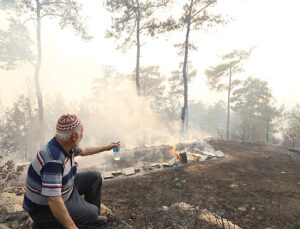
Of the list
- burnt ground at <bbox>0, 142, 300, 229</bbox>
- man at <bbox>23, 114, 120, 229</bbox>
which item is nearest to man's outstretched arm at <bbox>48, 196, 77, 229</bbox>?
man at <bbox>23, 114, 120, 229</bbox>

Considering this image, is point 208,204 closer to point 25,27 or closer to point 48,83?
point 25,27

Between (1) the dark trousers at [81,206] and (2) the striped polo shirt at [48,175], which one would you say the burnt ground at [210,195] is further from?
(2) the striped polo shirt at [48,175]

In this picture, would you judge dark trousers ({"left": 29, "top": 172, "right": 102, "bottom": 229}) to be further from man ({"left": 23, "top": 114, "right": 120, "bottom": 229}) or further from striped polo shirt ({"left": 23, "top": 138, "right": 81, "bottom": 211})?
striped polo shirt ({"left": 23, "top": 138, "right": 81, "bottom": 211})

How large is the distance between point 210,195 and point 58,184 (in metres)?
5.38

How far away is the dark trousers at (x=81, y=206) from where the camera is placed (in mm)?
3748

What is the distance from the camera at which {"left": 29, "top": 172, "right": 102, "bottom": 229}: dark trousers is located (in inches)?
148

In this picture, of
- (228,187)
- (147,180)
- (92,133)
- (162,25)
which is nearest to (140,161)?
(147,180)

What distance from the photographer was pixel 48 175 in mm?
3363

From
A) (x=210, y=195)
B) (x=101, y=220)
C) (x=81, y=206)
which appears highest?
(x=81, y=206)

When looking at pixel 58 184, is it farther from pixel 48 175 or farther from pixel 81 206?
pixel 81 206

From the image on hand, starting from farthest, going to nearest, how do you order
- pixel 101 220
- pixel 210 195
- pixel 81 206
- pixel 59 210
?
pixel 210 195, pixel 101 220, pixel 81 206, pixel 59 210

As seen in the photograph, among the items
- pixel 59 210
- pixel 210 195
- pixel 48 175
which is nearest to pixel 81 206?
pixel 59 210

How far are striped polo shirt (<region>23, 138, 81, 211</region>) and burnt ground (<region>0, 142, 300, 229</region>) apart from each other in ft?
4.24

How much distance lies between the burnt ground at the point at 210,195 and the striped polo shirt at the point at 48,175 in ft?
4.24
